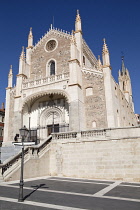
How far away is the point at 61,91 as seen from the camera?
20.5m

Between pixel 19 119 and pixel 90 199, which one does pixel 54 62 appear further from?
pixel 90 199

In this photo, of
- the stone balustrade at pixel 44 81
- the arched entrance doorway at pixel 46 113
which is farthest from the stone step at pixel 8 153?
the stone balustrade at pixel 44 81

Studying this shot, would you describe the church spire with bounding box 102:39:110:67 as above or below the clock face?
below

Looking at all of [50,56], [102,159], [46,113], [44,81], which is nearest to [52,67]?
[50,56]

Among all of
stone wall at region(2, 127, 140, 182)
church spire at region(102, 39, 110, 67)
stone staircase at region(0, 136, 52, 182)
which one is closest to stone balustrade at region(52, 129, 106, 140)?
stone wall at region(2, 127, 140, 182)

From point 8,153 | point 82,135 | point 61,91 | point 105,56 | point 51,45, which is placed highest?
point 51,45

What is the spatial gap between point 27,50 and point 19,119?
1121 cm

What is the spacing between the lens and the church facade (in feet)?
64.0

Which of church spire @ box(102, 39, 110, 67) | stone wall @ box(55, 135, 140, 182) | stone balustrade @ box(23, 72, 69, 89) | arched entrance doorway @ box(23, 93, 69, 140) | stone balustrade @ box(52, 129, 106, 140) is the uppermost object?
church spire @ box(102, 39, 110, 67)

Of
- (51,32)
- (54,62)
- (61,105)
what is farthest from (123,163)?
(51,32)

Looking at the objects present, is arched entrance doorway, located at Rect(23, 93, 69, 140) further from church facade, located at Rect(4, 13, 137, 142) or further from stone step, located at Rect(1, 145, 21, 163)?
stone step, located at Rect(1, 145, 21, 163)

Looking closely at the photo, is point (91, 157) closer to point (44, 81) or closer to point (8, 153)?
point (8, 153)

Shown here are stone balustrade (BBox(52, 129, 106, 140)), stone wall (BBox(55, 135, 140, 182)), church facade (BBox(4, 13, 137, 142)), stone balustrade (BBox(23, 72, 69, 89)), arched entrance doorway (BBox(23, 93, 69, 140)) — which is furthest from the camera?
arched entrance doorway (BBox(23, 93, 69, 140))

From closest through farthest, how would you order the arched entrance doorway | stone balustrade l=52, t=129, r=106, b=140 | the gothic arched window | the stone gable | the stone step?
stone balustrade l=52, t=129, r=106, b=140, the stone step, the arched entrance doorway, the stone gable, the gothic arched window
